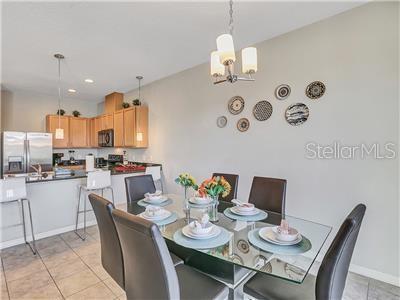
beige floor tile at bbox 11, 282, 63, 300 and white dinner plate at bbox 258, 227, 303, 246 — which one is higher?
white dinner plate at bbox 258, 227, 303, 246

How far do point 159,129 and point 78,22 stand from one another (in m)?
2.41

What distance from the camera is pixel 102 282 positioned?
2.09 meters

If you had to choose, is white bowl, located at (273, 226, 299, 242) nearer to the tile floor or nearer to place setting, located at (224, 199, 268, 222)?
place setting, located at (224, 199, 268, 222)

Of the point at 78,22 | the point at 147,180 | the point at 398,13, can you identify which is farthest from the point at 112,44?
the point at 398,13

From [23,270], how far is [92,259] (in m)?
0.66

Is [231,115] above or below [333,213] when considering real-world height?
above

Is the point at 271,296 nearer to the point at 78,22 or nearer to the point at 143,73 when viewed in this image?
the point at 78,22

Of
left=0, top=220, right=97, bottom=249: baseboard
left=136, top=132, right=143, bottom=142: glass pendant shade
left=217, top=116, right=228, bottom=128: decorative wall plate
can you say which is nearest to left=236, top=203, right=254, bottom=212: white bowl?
left=217, top=116, right=228, bottom=128: decorative wall plate

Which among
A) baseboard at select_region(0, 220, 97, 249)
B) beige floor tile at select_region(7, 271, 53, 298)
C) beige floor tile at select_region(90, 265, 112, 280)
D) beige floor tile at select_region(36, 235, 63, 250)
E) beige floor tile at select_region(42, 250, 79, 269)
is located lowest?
beige floor tile at select_region(90, 265, 112, 280)

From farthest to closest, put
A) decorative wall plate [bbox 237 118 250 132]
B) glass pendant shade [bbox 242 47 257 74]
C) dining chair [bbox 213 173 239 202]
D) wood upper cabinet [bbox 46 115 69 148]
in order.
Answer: wood upper cabinet [bbox 46 115 69 148] → decorative wall plate [bbox 237 118 250 132] → dining chair [bbox 213 173 239 202] → glass pendant shade [bbox 242 47 257 74]

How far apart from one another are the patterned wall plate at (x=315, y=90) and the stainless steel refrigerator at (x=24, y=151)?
537 cm

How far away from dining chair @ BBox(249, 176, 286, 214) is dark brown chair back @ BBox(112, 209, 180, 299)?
4.75ft

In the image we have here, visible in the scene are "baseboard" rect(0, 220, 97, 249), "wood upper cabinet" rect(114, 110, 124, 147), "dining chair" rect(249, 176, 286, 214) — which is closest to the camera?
"dining chair" rect(249, 176, 286, 214)

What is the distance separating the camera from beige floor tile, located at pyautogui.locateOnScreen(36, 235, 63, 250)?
2789 millimetres
